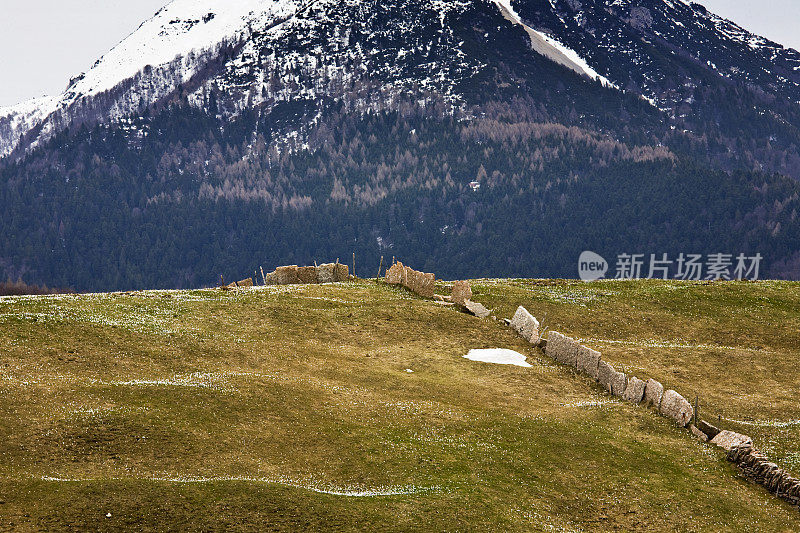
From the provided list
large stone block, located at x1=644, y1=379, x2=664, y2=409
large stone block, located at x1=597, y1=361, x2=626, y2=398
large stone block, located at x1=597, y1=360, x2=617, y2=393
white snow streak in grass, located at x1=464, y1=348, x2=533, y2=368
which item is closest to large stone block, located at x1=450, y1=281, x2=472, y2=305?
white snow streak in grass, located at x1=464, y1=348, x2=533, y2=368

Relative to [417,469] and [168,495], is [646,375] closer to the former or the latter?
[417,469]

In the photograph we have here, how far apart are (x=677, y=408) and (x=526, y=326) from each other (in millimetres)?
15317

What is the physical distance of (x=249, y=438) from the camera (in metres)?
31.1

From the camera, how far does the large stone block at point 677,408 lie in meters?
38.8

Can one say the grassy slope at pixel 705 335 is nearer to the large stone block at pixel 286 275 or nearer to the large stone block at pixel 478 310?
the large stone block at pixel 478 310

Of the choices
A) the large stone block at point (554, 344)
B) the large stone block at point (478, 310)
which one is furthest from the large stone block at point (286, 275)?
the large stone block at point (554, 344)

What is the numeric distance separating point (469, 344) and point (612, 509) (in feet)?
73.8

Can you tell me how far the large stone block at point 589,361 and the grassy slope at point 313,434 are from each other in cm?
77

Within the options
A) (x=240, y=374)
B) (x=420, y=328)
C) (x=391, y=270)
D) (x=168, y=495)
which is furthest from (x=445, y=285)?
(x=168, y=495)

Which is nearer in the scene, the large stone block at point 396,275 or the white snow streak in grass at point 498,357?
the white snow streak in grass at point 498,357

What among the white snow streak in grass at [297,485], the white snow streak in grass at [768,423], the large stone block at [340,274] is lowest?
the white snow streak in grass at [297,485]

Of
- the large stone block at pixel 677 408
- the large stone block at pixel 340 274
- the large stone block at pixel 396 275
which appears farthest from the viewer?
the large stone block at pixel 340 274

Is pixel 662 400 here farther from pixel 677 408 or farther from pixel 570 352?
pixel 570 352

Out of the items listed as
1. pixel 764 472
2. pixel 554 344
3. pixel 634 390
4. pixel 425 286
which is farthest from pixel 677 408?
pixel 425 286
